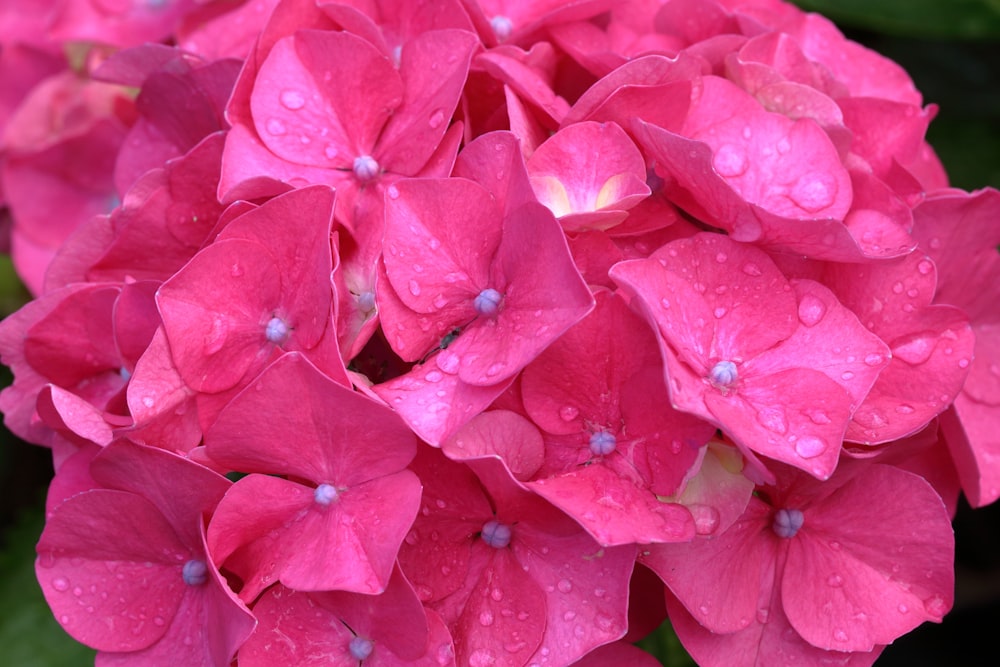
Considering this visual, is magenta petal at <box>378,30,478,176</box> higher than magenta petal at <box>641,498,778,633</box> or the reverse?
higher

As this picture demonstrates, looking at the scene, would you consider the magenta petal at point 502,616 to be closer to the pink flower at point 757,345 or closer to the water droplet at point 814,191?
the pink flower at point 757,345

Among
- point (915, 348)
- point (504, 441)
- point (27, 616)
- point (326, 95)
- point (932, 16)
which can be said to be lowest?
point (27, 616)

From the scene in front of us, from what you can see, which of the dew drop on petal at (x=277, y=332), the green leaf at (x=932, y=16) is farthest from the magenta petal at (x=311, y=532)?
the green leaf at (x=932, y=16)

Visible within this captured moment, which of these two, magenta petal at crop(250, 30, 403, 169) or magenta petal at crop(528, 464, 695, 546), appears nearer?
magenta petal at crop(528, 464, 695, 546)

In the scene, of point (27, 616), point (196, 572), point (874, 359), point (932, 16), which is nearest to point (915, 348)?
point (874, 359)

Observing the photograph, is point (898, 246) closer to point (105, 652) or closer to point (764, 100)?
point (764, 100)

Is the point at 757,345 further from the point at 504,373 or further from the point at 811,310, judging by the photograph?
the point at 504,373

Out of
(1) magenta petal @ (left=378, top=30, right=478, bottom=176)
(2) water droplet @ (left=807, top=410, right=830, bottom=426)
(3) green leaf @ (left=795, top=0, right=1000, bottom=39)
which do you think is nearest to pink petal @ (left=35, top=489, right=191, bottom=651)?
(1) magenta petal @ (left=378, top=30, right=478, bottom=176)

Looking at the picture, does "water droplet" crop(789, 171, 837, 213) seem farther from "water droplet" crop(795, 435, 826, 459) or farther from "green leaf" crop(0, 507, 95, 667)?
"green leaf" crop(0, 507, 95, 667)
